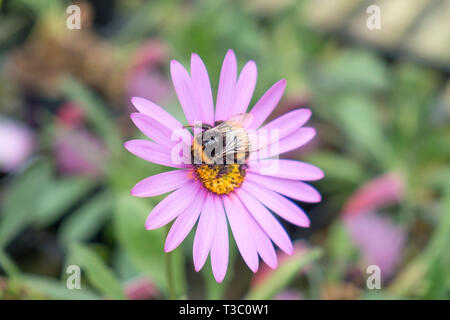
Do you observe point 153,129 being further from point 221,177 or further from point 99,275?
point 99,275

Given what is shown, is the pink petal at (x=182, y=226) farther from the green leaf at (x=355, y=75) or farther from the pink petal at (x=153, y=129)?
the green leaf at (x=355, y=75)

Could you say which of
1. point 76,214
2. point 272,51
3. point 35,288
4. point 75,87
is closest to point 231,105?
point 35,288

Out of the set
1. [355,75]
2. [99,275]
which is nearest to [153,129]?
[99,275]

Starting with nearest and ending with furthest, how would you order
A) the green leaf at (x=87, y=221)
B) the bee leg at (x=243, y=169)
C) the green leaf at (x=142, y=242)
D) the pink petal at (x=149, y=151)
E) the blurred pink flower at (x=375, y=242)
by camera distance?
the pink petal at (x=149, y=151), the bee leg at (x=243, y=169), the green leaf at (x=142, y=242), the blurred pink flower at (x=375, y=242), the green leaf at (x=87, y=221)

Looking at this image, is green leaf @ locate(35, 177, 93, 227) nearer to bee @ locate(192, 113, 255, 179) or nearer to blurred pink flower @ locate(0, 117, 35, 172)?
blurred pink flower @ locate(0, 117, 35, 172)

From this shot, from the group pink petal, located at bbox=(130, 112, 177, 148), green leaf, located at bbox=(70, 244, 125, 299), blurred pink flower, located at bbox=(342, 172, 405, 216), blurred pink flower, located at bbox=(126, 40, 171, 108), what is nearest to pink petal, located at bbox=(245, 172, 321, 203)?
pink petal, located at bbox=(130, 112, 177, 148)

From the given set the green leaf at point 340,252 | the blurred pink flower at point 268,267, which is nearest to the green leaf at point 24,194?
the blurred pink flower at point 268,267

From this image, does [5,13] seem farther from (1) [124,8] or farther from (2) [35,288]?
(2) [35,288]
